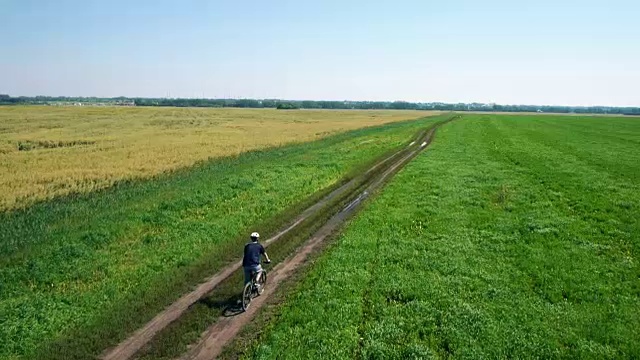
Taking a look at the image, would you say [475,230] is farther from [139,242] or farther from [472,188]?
[139,242]

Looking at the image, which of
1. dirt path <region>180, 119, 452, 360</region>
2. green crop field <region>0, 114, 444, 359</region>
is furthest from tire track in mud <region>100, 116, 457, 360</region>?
green crop field <region>0, 114, 444, 359</region>

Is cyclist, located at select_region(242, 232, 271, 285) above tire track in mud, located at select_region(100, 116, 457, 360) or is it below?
above

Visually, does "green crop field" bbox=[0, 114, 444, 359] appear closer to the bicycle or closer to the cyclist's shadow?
the cyclist's shadow

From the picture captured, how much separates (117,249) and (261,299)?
7.71m

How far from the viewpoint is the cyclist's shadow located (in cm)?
1309

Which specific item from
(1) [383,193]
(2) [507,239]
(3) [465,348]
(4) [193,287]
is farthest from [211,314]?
(1) [383,193]

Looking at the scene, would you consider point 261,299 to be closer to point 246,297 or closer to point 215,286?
point 246,297

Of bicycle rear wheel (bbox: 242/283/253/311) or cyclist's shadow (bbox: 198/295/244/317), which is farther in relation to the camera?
bicycle rear wheel (bbox: 242/283/253/311)

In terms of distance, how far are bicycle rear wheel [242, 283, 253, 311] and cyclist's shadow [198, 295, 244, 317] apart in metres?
0.17

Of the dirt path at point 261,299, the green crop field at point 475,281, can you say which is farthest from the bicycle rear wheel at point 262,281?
the green crop field at point 475,281

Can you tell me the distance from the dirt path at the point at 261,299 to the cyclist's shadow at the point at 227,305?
0.23 m

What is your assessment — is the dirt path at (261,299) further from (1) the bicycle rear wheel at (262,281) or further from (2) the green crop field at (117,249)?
(2) the green crop field at (117,249)

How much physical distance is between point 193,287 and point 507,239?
12.7 m

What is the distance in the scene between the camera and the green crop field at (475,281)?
1123 centimetres
